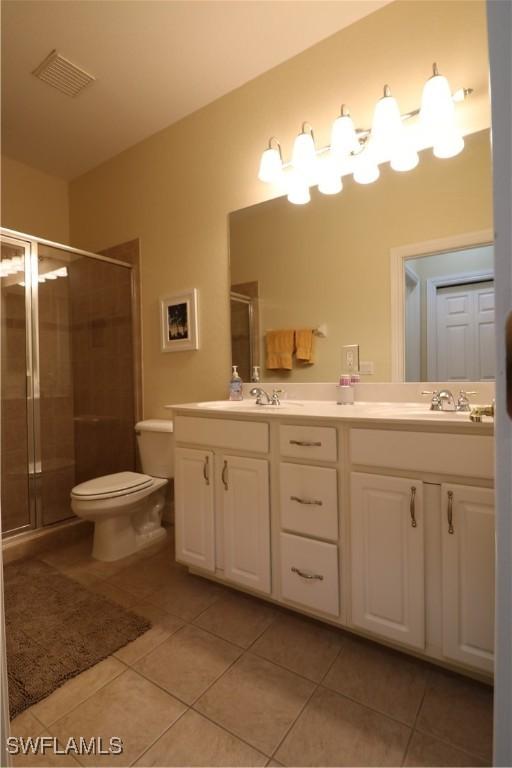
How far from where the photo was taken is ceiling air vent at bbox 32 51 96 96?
74.5 inches

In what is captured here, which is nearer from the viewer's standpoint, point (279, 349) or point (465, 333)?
point (465, 333)

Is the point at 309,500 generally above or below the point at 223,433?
below

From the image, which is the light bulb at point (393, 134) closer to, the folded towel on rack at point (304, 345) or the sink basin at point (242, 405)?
the folded towel on rack at point (304, 345)

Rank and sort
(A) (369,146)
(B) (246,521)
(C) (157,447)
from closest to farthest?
(B) (246,521), (A) (369,146), (C) (157,447)

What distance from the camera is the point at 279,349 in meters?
1.94

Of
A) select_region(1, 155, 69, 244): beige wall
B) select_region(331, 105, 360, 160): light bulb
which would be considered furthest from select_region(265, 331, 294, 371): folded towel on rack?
select_region(1, 155, 69, 244): beige wall

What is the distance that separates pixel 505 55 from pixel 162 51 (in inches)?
83.5

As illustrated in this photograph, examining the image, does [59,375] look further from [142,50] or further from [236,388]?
[142,50]

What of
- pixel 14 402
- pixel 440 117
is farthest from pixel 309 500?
pixel 14 402

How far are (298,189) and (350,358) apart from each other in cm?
87

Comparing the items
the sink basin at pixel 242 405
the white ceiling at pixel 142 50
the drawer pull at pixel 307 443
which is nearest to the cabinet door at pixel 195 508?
the sink basin at pixel 242 405

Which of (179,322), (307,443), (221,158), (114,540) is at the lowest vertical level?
(114,540)

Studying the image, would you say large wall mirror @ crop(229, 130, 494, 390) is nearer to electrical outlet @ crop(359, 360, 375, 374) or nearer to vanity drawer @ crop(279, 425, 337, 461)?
electrical outlet @ crop(359, 360, 375, 374)

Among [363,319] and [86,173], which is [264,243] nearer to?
[363,319]
